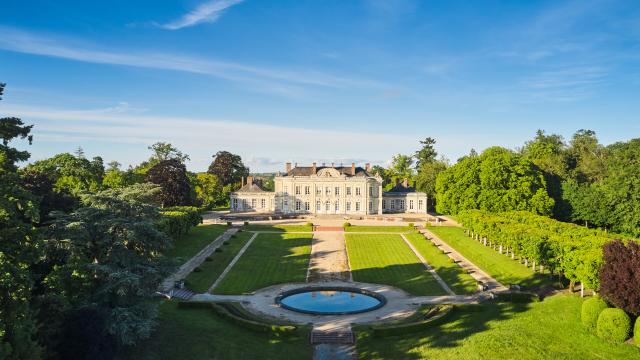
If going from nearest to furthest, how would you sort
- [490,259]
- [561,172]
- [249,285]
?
[249,285]
[490,259]
[561,172]

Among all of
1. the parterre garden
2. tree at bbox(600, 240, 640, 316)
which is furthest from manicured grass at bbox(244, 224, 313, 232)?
tree at bbox(600, 240, 640, 316)

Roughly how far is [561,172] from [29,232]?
77.8 m

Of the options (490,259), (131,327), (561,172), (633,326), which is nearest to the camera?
(131,327)

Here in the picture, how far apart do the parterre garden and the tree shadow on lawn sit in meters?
0.05

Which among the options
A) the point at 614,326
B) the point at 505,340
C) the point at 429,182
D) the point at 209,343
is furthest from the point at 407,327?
the point at 429,182

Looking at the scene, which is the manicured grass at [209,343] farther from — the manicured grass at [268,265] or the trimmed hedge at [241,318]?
the manicured grass at [268,265]

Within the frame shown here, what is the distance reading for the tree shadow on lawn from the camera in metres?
23.1

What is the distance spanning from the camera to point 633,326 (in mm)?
22688

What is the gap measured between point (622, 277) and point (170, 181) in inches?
2139

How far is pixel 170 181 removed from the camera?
210 ft

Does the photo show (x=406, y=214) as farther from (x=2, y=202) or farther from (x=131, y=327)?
(x=2, y=202)

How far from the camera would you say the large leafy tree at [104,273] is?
1892 cm

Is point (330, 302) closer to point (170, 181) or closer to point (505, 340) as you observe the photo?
point (505, 340)

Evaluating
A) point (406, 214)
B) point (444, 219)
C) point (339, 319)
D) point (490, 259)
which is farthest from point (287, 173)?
point (339, 319)
